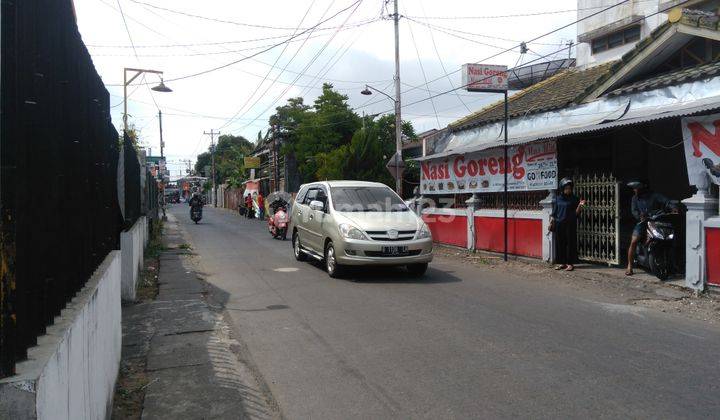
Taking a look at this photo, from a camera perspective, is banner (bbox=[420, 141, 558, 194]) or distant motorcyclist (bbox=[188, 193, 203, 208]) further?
distant motorcyclist (bbox=[188, 193, 203, 208])

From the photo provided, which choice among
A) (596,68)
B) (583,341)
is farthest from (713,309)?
(596,68)

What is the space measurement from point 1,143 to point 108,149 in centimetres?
370

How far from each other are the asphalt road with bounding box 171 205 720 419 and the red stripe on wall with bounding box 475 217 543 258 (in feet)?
9.70

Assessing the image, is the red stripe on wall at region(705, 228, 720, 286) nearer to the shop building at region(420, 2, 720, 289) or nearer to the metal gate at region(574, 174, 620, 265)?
the shop building at region(420, 2, 720, 289)

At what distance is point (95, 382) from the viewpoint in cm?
324

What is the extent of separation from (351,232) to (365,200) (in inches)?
56.2

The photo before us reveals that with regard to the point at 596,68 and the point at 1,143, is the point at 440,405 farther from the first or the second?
the point at 596,68

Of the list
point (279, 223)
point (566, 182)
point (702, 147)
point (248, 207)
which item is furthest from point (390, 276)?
point (248, 207)

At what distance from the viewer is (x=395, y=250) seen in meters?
9.67

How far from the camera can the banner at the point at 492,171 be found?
39.8ft

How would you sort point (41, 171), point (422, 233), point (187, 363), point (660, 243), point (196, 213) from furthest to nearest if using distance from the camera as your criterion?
point (196, 213)
point (422, 233)
point (660, 243)
point (187, 363)
point (41, 171)

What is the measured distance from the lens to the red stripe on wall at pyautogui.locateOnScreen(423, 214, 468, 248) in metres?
15.1

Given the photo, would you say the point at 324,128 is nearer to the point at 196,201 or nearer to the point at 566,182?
the point at 196,201

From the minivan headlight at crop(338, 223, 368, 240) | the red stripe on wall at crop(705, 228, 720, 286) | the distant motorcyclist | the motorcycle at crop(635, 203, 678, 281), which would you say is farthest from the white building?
the distant motorcyclist
